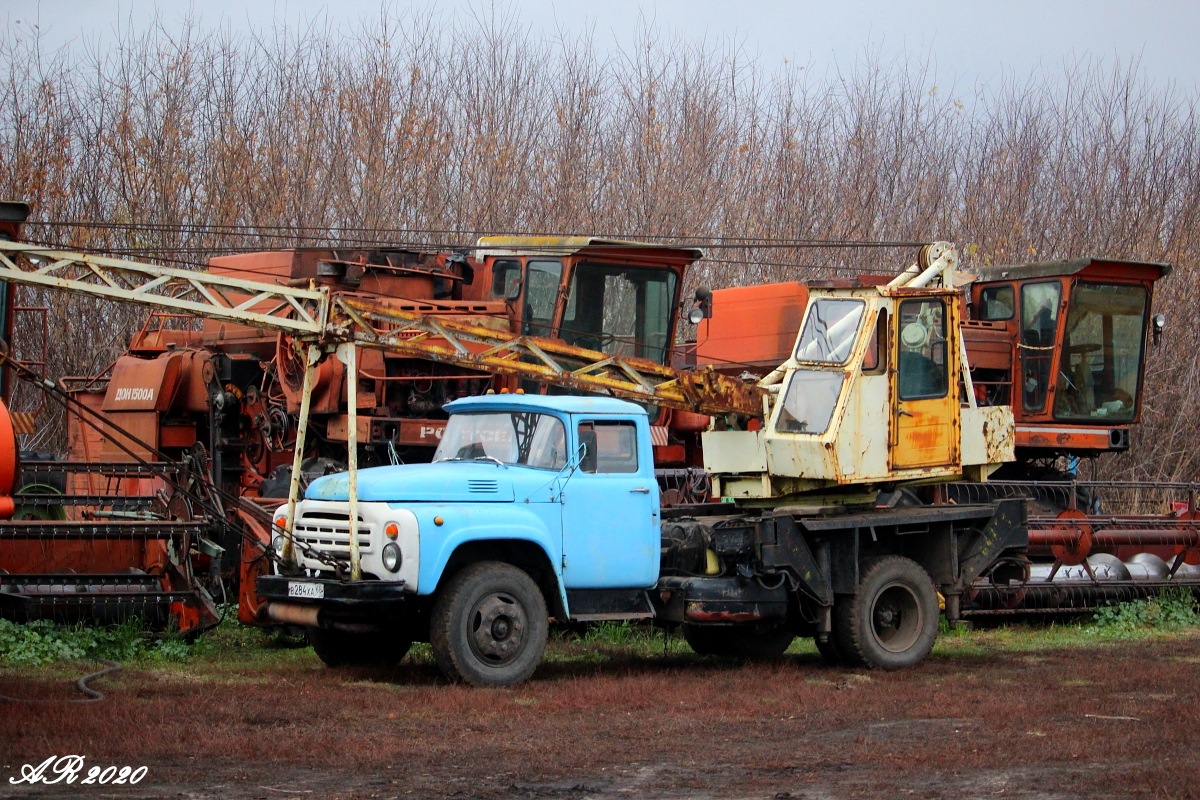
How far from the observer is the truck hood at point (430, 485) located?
11125 millimetres

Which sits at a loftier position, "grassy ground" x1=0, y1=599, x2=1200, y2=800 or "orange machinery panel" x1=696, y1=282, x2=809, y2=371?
"orange machinery panel" x1=696, y1=282, x2=809, y2=371

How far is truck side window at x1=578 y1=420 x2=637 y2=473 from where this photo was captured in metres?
11.9

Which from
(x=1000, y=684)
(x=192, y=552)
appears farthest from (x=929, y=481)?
(x=192, y=552)

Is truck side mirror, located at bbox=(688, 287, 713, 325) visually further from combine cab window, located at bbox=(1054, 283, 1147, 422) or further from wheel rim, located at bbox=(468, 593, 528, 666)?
wheel rim, located at bbox=(468, 593, 528, 666)

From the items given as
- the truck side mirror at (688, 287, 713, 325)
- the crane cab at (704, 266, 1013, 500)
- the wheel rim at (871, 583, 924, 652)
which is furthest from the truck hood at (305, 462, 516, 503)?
the truck side mirror at (688, 287, 713, 325)

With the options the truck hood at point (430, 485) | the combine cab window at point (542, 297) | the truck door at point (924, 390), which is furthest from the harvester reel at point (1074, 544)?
the truck hood at point (430, 485)

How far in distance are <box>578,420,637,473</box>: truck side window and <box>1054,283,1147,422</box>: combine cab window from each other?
9.56 metres

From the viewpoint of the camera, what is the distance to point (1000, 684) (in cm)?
1163

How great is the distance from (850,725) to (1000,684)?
2.42 m

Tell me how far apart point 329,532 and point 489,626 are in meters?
1.39

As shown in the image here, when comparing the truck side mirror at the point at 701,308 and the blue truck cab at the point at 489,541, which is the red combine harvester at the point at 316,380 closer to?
the truck side mirror at the point at 701,308

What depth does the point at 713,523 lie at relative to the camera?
42.3ft

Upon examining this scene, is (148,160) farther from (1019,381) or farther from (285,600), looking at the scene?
(285,600)

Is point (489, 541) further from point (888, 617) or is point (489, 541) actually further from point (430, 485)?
point (888, 617)
